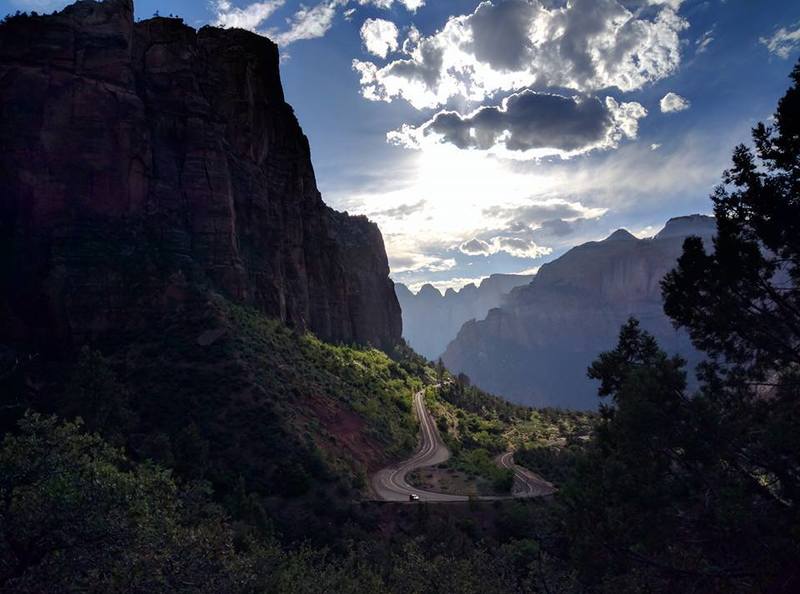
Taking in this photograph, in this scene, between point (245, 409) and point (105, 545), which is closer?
point (105, 545)

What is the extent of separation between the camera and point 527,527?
4331cm

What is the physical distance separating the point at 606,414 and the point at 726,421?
1538 cm

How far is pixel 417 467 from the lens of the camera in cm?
6128

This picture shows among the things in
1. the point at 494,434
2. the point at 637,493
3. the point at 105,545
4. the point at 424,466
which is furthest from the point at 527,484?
the point at 105,545

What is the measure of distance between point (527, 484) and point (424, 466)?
42.0ft

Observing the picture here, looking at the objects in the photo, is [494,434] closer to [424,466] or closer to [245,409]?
[424,466]

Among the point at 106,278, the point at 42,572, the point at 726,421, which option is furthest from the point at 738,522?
the point at 106,278

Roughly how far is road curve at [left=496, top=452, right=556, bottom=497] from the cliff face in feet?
140

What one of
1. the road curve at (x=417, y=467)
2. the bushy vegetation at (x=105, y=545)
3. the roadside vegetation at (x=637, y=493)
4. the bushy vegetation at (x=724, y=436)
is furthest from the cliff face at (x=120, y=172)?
the bushy vegetation at (x=724, y=436)

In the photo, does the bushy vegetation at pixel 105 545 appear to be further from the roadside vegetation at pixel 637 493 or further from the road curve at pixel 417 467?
the road curve at pixel 417 467

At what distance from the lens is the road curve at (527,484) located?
53250mm

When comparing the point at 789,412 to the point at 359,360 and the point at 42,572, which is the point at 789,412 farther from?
the point at 359,360

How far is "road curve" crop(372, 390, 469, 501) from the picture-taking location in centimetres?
4947

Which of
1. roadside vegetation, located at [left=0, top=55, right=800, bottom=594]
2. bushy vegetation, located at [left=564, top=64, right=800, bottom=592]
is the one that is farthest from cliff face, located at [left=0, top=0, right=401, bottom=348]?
bushy vegetation, located at [left=564, top=64, right=800, bottom=592]
